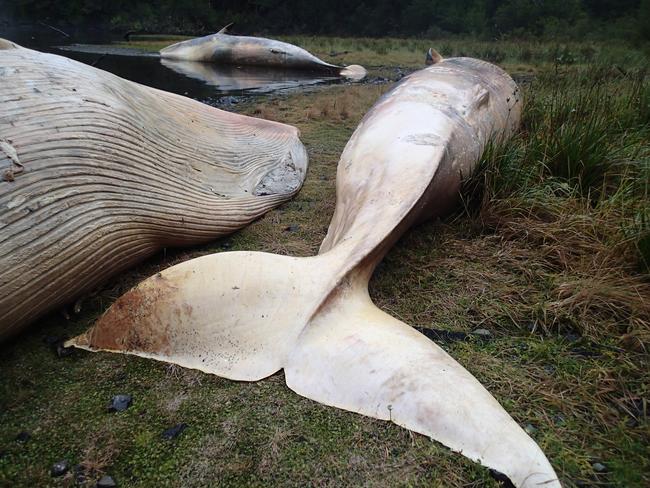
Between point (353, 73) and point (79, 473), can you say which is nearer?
point (79, 473)

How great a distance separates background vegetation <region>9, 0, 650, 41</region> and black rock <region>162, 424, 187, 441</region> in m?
25.9

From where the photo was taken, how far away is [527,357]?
2.41 meters

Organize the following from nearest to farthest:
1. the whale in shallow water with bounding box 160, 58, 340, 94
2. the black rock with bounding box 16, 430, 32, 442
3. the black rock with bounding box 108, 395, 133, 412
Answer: the black rock with bounding box 16, 430, 32, 442 → the black rock with bounding box 108, 395, 133, 412 → the whale in shallow water with bounding box 160, 58, 340, 94

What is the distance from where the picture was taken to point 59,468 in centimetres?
183

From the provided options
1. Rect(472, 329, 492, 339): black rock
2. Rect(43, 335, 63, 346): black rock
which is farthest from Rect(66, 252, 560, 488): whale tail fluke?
Rect(472, 329, 492, 339): black rock

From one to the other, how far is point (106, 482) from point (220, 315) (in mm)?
714

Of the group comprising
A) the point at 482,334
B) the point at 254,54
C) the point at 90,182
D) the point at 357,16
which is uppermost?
the point at 90,182

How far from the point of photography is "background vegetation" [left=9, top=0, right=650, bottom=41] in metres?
27.9

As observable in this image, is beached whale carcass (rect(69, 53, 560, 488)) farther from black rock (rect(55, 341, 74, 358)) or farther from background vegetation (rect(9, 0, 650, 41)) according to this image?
background vegetation (rect(9, 0, 650, 41))

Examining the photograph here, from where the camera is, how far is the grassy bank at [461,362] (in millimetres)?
1850

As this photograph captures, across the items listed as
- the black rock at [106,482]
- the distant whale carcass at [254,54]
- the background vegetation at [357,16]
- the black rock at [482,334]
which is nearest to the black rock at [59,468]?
the black rock at [106,482]

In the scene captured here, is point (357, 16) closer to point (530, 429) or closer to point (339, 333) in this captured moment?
point (339, 333)

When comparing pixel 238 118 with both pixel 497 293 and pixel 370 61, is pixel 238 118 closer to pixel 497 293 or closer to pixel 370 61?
pixel 497 293

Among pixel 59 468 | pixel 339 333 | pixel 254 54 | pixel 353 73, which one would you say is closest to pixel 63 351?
pixel 59 468
